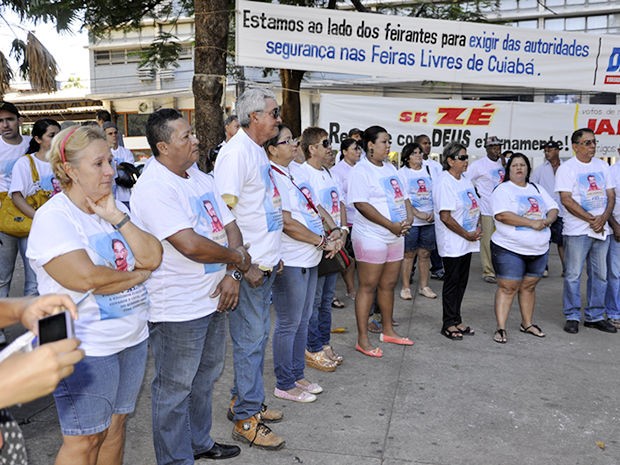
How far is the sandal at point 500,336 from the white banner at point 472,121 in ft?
10.8

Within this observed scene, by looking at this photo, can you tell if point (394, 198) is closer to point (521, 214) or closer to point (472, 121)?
point (521, 214)

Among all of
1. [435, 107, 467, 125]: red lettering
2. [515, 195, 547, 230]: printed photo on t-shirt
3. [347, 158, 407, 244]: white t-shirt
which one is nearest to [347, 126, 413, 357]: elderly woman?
[347, 158, 407, 244]: white t-shirt

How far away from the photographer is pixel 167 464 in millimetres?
3092

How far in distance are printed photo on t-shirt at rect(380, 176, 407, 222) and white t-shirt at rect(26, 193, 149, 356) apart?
3.04 metres

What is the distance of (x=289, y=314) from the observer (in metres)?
4.06

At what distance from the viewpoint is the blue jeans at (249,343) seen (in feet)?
11.8

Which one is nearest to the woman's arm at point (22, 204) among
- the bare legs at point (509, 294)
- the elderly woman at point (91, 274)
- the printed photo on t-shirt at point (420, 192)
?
the elderly woman at point (91, 274)

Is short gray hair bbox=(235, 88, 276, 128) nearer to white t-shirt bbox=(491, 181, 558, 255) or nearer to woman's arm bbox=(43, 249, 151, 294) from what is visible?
woman's arm bbox=(43, 249, 151, 294)

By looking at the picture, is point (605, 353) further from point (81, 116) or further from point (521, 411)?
point (81, 116)

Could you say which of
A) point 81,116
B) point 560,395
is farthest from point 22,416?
point 81,116

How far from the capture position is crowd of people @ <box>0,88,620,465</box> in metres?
2.39

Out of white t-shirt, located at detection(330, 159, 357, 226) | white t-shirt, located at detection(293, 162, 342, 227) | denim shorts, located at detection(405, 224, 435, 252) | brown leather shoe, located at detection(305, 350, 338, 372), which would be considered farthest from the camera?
denim shorts, located at detection(405, 224, 435, 252)

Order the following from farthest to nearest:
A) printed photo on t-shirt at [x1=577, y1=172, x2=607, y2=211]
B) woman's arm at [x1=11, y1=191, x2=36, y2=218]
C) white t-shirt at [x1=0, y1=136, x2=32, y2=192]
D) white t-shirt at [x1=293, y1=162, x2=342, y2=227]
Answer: printed photo on t-shirt at [x1=577, y1=172, x2=607, y2=211], white t-shirt at [x1=0, y1=136, x2=32, y2=192], woman's arm at [x1=11, y1=191, x2=36, y2=218], white t-shirt at [x1=293, y1=162, x2=342, y2=227]

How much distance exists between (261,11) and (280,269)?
12.2 feet
